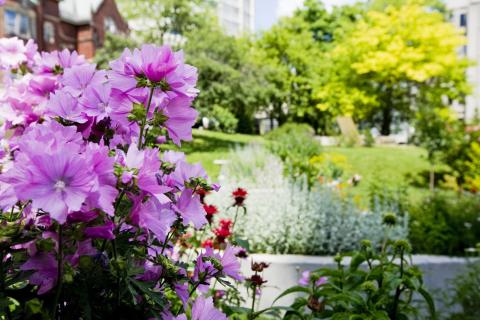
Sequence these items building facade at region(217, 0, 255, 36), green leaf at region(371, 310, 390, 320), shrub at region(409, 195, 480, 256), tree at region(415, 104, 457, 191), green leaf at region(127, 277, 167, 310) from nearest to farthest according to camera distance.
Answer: green leaf at region(127, 277, 167, 310) < green leaf at region(371, 310, 390, 320) < shrub at region(409, 195, 480, 256) < tree at region(415, 104, 457, 191) < building facade at region(217, 0, 255, 36)

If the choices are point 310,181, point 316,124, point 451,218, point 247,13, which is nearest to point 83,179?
point 451,218

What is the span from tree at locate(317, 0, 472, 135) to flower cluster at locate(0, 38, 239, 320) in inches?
589

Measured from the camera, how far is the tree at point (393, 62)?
14109 millimetres

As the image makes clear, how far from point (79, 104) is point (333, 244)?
247 centimetres

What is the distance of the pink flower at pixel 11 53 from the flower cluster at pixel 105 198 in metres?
0.54

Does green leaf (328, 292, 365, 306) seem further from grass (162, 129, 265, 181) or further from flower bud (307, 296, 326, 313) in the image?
grass (162, 129, 265, 181)

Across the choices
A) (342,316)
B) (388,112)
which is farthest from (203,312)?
(388,112)

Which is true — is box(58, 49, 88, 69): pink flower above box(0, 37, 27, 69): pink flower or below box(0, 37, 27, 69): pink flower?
below

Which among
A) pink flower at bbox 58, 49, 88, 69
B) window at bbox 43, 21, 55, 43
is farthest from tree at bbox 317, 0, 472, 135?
window at bbox 43, 21, 55, 43

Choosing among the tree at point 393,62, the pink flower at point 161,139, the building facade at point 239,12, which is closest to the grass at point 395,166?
the tree at point 393,62

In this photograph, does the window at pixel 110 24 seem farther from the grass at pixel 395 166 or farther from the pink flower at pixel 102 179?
the pink flower at pixel 102 179

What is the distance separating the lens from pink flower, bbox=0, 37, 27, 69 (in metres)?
1.15

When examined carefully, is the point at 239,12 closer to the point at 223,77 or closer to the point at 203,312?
the point at 223,77

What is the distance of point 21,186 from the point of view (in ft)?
1.46
